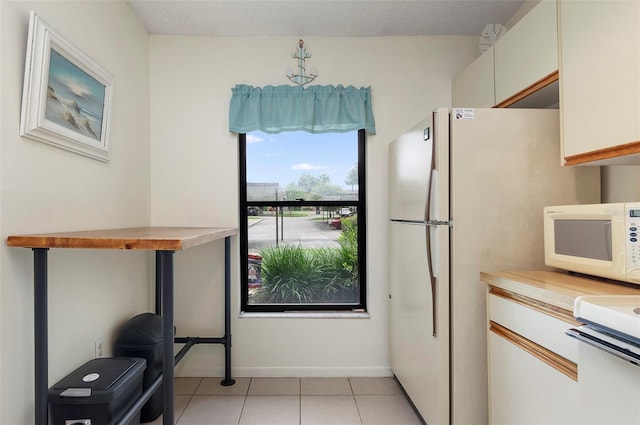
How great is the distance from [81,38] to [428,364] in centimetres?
255

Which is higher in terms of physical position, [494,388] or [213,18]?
[213,18]

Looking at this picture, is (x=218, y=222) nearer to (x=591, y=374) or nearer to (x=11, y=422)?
(x=11, y=422)

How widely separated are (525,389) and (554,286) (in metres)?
0.43

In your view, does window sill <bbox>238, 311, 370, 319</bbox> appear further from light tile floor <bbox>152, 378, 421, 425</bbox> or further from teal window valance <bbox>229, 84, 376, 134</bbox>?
teal window valance <bbox>229, 84, 376, 134</bbox>

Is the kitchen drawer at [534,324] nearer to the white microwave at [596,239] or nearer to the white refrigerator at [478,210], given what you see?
the white refrigerator at [478,210]

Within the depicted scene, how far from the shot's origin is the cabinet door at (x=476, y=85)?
2137 millimetres

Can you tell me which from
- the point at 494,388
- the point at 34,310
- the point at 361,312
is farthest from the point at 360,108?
the point at 34,310

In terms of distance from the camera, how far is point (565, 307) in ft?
3.75

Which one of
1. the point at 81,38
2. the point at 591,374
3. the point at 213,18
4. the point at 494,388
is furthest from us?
the point at 213,18

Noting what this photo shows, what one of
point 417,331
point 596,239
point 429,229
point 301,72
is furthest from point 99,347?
point 596,239

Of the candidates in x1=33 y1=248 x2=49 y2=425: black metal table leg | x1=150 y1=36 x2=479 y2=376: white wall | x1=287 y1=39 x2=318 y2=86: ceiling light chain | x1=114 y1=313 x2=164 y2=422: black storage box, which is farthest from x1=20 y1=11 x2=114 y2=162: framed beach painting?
x1=287 y1=39 x2=318 y2=86: ceiling light chain

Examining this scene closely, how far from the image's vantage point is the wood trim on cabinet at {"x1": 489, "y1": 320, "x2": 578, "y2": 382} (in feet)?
3.70

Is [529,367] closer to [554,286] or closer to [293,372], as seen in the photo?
[554,286]

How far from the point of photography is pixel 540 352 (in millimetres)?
1261
